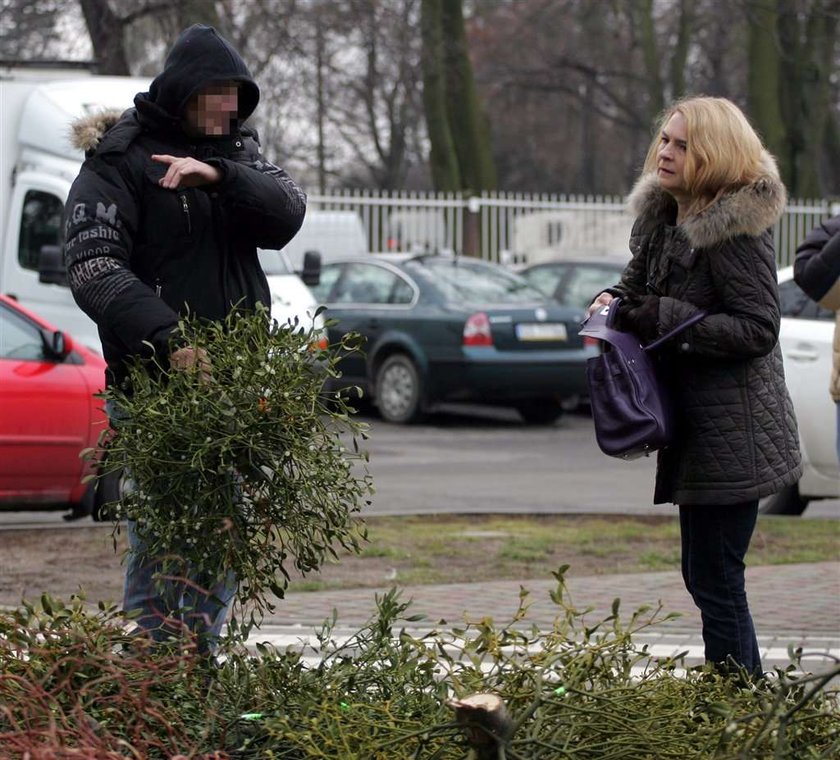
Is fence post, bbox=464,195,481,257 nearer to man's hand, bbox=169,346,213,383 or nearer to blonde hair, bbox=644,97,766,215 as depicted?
blonde hair, bbox=644,97,766,215

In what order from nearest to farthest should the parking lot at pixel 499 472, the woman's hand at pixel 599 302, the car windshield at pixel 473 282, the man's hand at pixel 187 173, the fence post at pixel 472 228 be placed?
the man's hand at pixel 187 173, the woman's hand at pixel 599 302, the parking lot at pixel 499 472, the car windshield at pixel 473 282, the fence post at pixel 472 228

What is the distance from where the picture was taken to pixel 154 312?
157 inches

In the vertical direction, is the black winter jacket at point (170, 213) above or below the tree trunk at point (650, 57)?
below

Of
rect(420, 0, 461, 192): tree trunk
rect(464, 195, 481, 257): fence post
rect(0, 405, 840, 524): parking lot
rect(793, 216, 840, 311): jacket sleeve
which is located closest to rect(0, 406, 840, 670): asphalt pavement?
rect(0, 405, 840, 524): parking lot

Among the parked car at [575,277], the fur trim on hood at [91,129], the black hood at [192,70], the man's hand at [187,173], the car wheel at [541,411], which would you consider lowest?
the car wheel at [541,411]

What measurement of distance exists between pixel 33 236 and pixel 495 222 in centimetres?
1151

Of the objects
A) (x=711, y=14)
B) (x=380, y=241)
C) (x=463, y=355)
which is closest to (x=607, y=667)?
(x=463, y=355)

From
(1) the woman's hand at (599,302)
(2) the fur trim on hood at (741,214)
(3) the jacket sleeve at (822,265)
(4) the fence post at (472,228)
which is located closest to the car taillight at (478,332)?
(4) the fence post at (472,228)

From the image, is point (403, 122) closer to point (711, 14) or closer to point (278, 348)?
point (711, 14)

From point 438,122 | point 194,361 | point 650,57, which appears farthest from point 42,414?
point 650,57

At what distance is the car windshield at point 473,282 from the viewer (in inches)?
662

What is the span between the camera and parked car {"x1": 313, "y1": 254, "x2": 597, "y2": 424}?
16250 millimetres

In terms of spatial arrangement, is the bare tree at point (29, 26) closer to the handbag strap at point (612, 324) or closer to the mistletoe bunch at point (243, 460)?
the handbag strap at point (612, 324)

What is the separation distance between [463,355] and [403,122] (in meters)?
32.1
